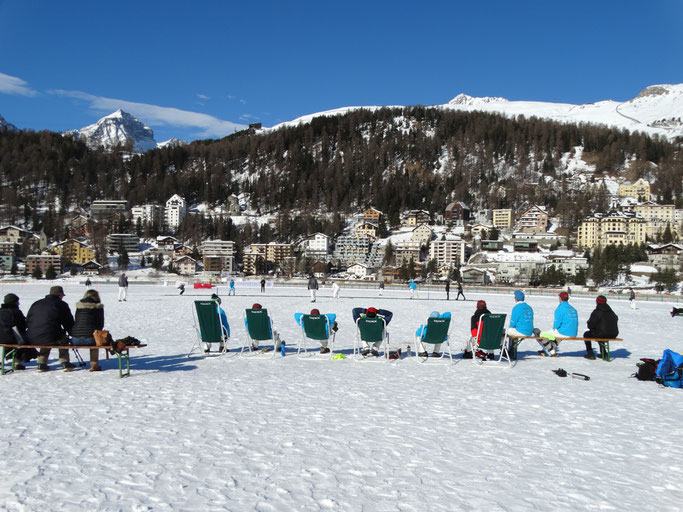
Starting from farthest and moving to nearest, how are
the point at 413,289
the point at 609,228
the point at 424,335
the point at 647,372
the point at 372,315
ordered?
1. the point at 609,228
2. the point at 413,289
3. the point at 424,335
4. the point at 372,315
5. the point at 647,372

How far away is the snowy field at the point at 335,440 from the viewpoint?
3590mm

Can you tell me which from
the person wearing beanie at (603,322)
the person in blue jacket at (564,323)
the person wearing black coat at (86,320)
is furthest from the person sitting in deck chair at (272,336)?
the person wearing beanie at (603,322)

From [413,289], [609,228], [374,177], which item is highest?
[374,177]

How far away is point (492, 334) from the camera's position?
9.02m

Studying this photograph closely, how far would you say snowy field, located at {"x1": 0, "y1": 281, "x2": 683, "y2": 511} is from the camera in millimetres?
3590

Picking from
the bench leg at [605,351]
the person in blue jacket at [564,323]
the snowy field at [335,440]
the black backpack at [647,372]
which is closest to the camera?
the snowy field at [335,440]

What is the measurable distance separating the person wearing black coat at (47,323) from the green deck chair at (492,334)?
6713 mm

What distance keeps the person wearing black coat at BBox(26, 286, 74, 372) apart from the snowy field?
39cm

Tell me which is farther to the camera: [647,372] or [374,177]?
[374,177]

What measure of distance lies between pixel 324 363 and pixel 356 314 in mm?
1086

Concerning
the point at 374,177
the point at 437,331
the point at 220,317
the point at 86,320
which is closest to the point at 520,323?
the point at 437,331

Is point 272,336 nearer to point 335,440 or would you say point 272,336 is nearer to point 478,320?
point 478,320

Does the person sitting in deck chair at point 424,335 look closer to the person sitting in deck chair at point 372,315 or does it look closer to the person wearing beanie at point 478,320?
the person wearing beanie at point 478,320

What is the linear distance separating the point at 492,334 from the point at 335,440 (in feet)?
16.7
